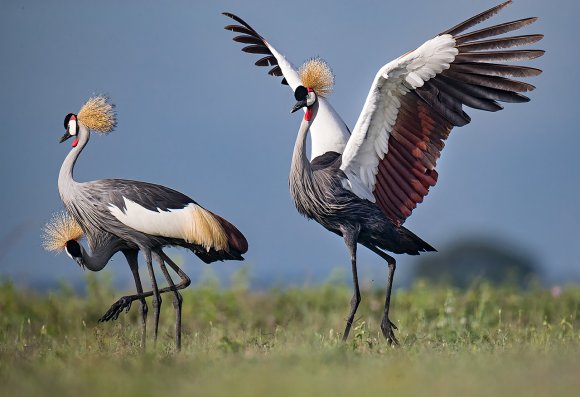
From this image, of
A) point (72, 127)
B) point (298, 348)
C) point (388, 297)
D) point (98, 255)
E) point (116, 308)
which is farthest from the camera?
point (72, 127)

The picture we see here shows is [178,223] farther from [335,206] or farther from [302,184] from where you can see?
[335,206]

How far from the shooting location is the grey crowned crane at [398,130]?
7.65m

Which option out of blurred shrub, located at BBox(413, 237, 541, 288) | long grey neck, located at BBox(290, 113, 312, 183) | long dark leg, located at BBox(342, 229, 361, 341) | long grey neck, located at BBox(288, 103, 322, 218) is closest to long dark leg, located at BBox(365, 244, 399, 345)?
long dark leg, located at BBox(342, 229, 361, 341)

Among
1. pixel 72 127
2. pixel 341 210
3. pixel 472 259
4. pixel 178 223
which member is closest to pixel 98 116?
pixel 72 127

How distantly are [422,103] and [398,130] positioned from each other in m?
0.29

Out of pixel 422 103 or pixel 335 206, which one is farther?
pixel 335 206

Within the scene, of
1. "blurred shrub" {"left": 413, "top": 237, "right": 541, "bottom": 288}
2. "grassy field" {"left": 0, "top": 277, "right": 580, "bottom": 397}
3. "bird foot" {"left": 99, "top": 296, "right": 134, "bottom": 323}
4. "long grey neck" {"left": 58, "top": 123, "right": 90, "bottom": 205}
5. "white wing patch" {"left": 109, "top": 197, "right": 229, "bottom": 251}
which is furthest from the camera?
"blurred shrub" {"left": 413, "top": 237, "right": 541, "bottom": 288}

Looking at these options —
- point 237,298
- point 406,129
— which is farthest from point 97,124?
point 237,298

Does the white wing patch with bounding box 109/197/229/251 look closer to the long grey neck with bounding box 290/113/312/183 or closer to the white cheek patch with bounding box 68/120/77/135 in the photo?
the long grey neck with bounding box 290/113/312/183

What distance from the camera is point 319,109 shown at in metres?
9.15

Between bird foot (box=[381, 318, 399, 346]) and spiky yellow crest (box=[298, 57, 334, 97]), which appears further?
spiky yellow crest (box=[298, 57, 334, 97])

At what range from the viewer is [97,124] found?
849cm

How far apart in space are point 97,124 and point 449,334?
340cm

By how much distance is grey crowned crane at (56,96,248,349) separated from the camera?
7961mm
